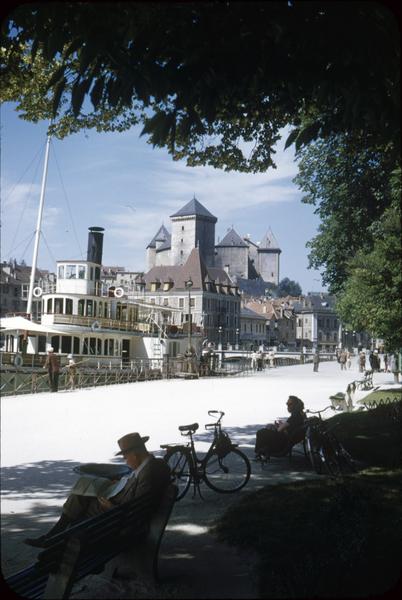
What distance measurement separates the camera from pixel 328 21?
4414mm

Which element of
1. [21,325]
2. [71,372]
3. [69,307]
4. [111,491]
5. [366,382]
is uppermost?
[69,307]

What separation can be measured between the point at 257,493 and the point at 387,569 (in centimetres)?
143

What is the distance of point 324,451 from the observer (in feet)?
21.7

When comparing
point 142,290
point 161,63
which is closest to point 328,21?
point 161,63

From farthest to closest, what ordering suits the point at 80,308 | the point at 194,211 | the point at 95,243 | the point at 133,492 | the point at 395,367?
the point at 395,367, the point at 80,308, the point at 194,211, the point at 95,243, the point at 133,492

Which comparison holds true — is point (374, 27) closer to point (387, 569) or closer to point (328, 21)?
point (328, 21)

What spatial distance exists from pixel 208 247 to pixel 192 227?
3.53ft

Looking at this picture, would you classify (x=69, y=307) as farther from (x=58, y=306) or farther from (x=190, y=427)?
(x=190, y=427)

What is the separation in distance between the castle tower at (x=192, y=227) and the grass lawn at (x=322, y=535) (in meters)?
2.38

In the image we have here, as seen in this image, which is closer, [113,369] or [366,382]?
[113,369]

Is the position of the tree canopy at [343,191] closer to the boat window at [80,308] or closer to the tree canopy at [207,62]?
the tree canopy at [207,62]

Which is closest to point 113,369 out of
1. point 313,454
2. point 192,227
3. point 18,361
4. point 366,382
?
point 18,361

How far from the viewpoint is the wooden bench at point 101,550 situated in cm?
355

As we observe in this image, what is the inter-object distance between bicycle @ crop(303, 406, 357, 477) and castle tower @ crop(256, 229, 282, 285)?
1.72 m
